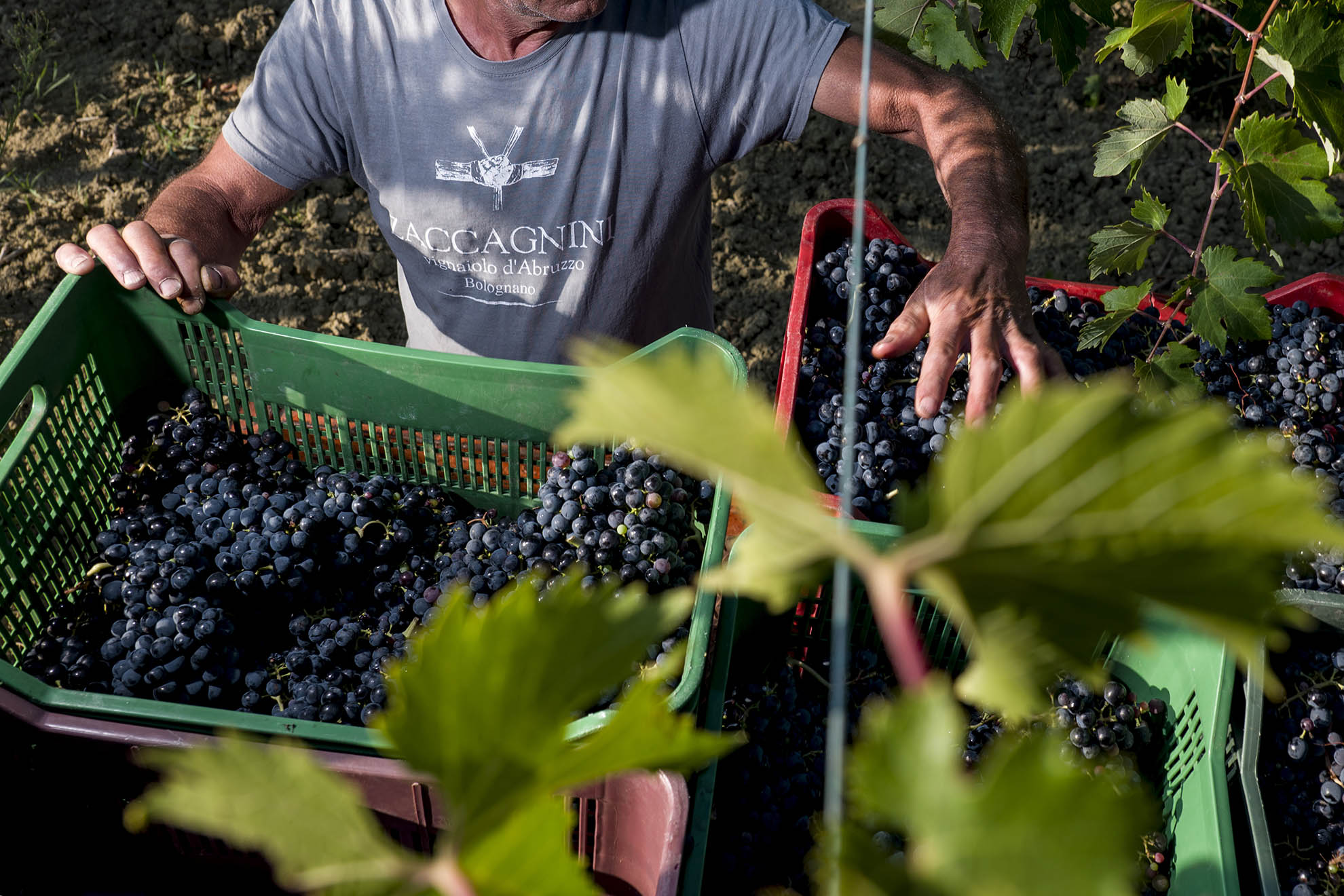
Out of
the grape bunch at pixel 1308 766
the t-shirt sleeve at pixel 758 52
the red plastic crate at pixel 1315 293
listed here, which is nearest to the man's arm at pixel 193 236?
the t-shirt sleeve at pixel 758 52

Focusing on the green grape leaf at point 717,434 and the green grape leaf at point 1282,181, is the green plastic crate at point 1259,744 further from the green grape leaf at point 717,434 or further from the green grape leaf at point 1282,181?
the green grape leaf at point 717,434

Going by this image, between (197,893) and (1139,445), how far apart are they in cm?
136

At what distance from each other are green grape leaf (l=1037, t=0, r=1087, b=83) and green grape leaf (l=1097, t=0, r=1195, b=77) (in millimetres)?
41

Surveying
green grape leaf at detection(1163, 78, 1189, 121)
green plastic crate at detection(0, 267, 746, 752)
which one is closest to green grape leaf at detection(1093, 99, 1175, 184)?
green grape leaf at detection(1163, 78, 1189, 121)

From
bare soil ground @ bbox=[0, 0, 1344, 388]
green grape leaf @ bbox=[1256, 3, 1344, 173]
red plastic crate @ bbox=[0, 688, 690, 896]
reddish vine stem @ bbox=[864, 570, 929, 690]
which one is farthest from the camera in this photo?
bare soil ground @ bbox=[0, 0, 1344, 388]

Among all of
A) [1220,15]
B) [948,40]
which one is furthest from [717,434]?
[948,40]

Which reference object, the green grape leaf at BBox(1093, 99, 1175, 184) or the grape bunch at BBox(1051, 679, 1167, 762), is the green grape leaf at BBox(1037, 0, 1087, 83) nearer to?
the green grape leaf at BBox(1093, 99, 1175, 184)

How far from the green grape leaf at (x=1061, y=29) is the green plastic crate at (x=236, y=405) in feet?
2.04

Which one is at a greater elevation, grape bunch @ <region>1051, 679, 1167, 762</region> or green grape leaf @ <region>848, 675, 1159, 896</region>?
green grape leaf @ <region>848, 675, 1159, 896</region>

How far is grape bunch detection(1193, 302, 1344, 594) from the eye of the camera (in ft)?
4.73

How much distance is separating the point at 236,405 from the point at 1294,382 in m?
1.68

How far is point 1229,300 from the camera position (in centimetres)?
136

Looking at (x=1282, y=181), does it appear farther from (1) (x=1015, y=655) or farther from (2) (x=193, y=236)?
(2) (x=193, y=236)

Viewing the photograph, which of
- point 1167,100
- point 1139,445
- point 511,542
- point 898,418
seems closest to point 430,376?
point 511,542
